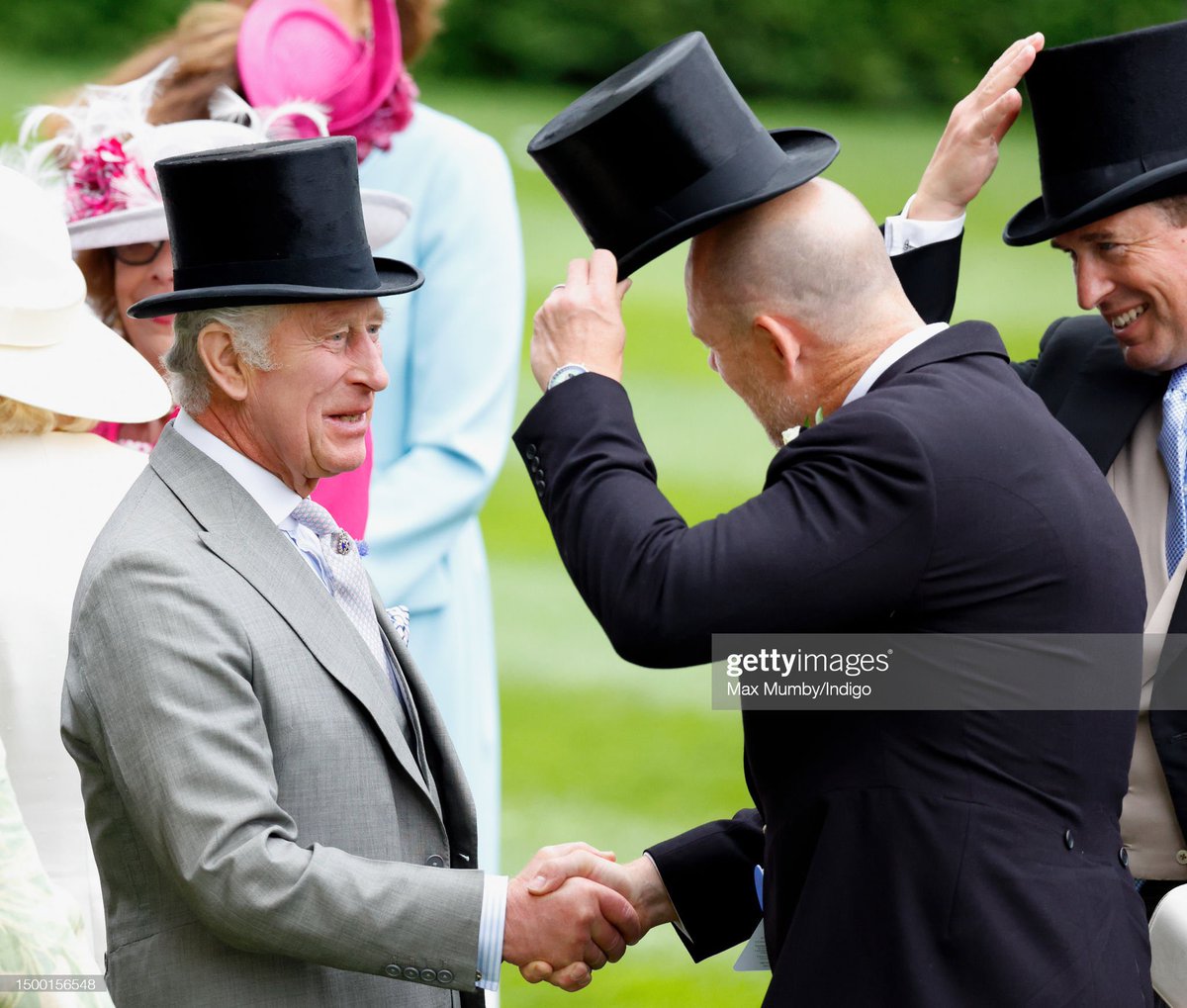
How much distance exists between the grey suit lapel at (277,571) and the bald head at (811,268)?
699mm

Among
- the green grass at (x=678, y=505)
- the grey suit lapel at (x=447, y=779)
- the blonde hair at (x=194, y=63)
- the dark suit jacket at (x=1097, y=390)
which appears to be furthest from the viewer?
the green grass at (x=678, y=505)

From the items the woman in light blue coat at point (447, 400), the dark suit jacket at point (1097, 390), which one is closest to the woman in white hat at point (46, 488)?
the woman in light blue coat at point (447, 400)

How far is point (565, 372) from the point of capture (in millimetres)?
2646

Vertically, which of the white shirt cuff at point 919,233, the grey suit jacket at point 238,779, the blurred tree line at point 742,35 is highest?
the white shirt cuff at point 919,233

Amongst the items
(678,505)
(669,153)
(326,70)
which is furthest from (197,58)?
(678,505)

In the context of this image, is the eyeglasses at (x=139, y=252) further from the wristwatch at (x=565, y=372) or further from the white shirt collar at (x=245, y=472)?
the wristwatch at (x=565, y=372)

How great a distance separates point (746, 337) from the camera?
8.73ft

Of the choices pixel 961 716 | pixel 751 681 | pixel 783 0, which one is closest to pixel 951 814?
pixel 961 716

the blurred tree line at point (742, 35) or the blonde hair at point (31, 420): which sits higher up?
the blonde hair at point (31, 420)

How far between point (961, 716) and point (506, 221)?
2438 mm

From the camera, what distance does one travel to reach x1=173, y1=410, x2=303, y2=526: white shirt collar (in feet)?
8.88

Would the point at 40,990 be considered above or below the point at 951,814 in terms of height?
above

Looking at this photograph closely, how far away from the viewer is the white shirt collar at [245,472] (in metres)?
2.71

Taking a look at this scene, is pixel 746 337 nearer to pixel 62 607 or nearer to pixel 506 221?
pixel 62 607
